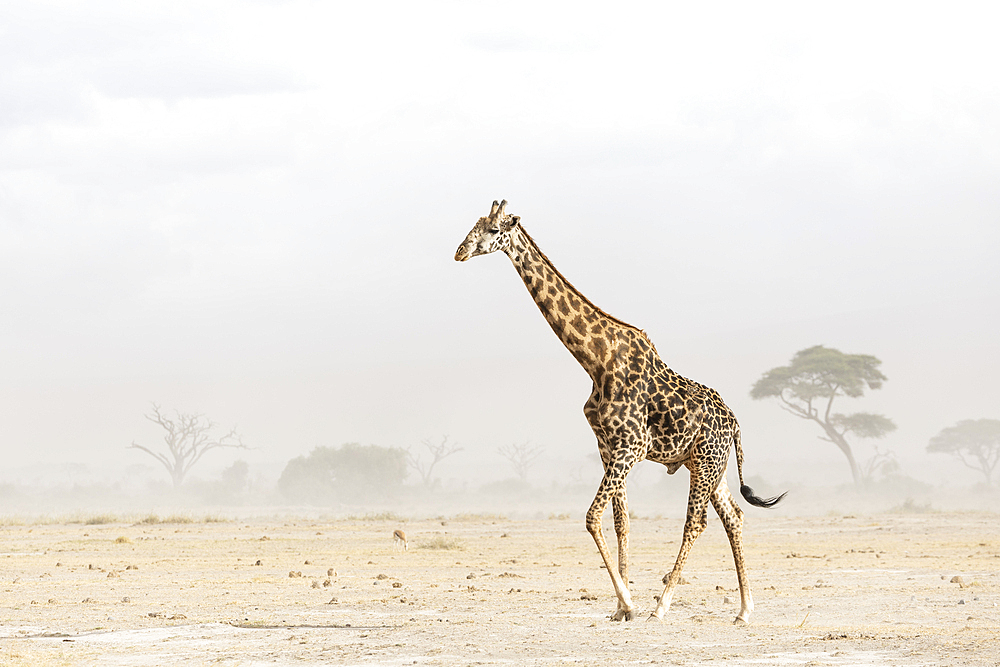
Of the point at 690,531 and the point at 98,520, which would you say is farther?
the point at 98,520

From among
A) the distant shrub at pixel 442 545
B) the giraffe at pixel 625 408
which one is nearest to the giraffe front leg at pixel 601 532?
the giraffe at pixel 625 408

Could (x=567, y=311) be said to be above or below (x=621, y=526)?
above

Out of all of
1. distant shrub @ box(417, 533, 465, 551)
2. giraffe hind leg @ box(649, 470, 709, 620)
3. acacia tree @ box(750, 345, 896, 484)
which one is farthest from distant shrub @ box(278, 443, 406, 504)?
giraffe hind leg @ box(649, 470, 709, 620)

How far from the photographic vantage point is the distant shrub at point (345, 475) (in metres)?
78.2

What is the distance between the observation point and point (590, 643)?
891 cm

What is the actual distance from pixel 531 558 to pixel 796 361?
4511 centimetres

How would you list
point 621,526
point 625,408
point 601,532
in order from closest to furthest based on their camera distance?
point 601,532
point 625,408
point 621,526

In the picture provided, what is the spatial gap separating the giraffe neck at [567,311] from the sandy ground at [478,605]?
2538mm

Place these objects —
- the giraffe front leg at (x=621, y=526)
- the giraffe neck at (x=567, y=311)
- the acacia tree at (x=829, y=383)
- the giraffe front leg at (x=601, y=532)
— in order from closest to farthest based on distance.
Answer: the giraffe front leg at (x=601, y=532) < the giraffe front leg at (x=621, y=526) < the giraffe neck at (x=567, y=311) < the acacia tree at (x=829, y=383)

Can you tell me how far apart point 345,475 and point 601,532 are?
7119 centimetres

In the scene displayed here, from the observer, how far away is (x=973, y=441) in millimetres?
77375

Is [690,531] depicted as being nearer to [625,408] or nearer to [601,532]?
[601,532]

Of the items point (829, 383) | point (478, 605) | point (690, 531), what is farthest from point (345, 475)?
point (690, 531)

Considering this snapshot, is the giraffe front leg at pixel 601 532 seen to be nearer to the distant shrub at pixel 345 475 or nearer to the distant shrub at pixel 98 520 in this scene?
Answer: the distant shrub at pixel 98 520
